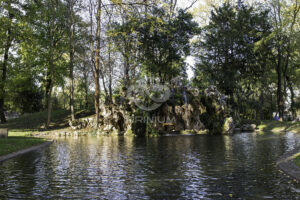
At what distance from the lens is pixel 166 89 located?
38406 millimetres

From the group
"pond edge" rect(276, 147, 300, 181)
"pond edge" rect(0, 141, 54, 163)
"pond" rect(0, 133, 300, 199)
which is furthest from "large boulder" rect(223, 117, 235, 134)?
"pond edge" rect(276, 147, 300, 181)

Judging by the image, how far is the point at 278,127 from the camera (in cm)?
4038

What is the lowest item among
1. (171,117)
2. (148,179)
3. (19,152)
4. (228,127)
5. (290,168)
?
(148,179)

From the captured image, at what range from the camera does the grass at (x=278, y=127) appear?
36.6 m

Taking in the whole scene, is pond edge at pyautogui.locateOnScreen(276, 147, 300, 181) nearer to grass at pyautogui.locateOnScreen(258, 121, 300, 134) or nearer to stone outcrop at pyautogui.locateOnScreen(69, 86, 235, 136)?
stone outcrop at pyautogui.locateOnScreen(69, 86, 235, 136)

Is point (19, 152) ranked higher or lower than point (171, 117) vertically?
lower

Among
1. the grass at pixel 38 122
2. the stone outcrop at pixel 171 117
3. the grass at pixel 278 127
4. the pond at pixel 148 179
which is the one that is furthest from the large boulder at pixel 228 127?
the grass at pixel 38 122

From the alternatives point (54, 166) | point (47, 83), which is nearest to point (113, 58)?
point (47, 83)

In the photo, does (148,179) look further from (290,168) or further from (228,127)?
(228,127)

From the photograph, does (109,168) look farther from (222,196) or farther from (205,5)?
(205,5)

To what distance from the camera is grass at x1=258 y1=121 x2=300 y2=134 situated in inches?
1442

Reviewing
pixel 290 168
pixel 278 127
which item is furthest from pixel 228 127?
pixel 290 168

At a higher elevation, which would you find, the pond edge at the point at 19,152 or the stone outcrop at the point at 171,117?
the stone outcrop at the point at 171,117

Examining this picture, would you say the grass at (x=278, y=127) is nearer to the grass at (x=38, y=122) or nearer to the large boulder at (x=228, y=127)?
the large boulder at (x=228, y=127)
